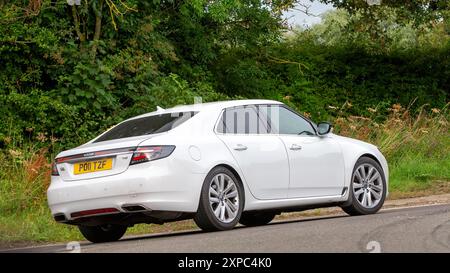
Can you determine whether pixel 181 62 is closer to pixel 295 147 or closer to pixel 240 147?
pixel 295 147

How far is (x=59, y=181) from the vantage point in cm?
1072

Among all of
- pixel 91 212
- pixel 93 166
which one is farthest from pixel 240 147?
pixel 91 212

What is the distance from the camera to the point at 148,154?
10133mm

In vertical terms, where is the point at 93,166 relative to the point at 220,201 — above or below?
above

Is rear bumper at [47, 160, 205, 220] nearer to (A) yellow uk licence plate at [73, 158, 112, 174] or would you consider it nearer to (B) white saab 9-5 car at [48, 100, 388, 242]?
(B) white saab 9-5 car at [48, 100, 388, 242]

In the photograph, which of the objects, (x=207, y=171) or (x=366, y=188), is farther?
(x=366, y=188)

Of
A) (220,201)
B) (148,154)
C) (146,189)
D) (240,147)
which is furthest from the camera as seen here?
(240,147)

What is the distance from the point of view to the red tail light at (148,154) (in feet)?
33.2

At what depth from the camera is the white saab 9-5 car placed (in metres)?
10.1

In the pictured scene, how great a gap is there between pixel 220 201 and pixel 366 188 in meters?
2.87

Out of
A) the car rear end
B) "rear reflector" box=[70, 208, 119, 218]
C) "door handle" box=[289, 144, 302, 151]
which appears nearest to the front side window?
"door handle" box=[289, 144, 302, 151]

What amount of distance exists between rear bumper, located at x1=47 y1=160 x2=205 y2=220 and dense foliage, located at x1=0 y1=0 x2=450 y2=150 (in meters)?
7.12

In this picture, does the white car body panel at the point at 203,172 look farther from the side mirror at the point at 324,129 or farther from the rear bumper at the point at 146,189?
the side mirror at the point at 324,129
